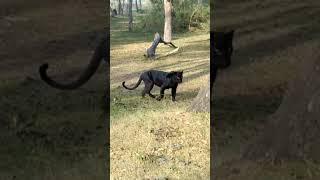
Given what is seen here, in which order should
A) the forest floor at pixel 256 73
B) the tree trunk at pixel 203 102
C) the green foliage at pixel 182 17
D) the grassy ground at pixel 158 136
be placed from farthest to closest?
the green foliage at pixel 182 17 → the tree trunk at pixel 203 102 → the grassy ground at pixel 158 136 → the forest floor at pixel 256 73

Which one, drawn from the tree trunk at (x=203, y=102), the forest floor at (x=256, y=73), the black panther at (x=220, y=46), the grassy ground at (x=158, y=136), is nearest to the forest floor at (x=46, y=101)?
the grassy ground at (x=158, y=136)

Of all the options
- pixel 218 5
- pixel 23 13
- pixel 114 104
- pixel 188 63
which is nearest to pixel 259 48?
pixel 188 63

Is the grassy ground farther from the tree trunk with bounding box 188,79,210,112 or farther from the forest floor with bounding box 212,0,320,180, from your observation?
the forest floor with bounding box 212,0,320,180

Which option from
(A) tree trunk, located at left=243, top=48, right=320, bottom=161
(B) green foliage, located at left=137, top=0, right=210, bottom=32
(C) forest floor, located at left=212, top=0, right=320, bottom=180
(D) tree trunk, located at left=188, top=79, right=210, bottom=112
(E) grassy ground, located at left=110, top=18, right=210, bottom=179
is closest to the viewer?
(A) tree trunk, located at left=243, top=48, right=320, bottom=161

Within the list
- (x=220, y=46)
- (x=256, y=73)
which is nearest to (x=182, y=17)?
(x=256, y=73)

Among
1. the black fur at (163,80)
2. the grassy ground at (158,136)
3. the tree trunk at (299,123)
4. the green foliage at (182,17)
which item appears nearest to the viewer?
the tree trunk at (299,123)

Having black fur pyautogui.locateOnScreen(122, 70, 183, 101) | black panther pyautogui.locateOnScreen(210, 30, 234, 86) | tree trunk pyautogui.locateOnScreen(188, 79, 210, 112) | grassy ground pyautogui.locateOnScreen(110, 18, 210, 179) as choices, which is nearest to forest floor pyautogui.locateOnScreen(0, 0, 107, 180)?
grassy ground pyautogui.locateOnScreen(110, 18, 210, 179)

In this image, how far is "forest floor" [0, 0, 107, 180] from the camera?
247 inches

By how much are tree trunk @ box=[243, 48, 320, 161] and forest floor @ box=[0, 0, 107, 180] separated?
6.34 ft

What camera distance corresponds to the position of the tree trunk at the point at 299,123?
5176 mm

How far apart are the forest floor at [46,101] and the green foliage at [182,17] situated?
9747mm

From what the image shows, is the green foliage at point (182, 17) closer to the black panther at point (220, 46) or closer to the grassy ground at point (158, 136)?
the grassy ground at point (158, 136)

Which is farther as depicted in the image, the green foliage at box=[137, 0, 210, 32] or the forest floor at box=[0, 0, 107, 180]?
the green foliage at box=[137, 0, 210, 32]

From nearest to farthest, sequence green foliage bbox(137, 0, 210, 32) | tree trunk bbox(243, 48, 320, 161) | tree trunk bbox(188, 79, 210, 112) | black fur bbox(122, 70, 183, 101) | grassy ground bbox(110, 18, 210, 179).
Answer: tree trunk bbox(243, 48, 320, 161), grassy ground bbox(110, 18, 210, 179), tree trunk bbox(188, 79, 210, 112), black fur bbox(122, 70, 183, 101), green foliage bbox(137, 0, 210, 32)
